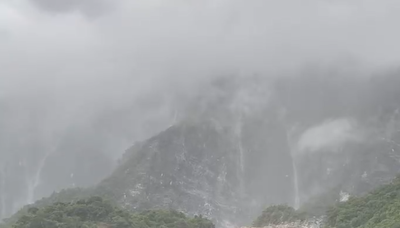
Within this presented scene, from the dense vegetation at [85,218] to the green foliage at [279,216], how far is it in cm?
3889

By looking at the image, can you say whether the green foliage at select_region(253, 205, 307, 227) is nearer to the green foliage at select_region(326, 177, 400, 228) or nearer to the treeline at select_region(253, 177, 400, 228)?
the treeline at select_region(253, 177, 400, 228)

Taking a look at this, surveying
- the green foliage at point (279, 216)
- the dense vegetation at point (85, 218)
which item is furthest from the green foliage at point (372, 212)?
the dense vegetation at point (85, 218)

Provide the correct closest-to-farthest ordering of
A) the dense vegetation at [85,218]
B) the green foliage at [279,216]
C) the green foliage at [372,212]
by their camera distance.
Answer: the dense vegetation at [85,218], the green foliage at [372,212], the green foliage at [279,216]

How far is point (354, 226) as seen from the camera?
99.3 meters

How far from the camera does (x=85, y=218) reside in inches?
3711

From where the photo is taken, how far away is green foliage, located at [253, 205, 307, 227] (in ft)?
482

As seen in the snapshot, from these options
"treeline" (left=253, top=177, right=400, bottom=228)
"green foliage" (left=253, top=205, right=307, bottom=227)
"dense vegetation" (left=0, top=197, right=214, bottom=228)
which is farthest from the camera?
"green foliage" (left=253, top=205, right=307, bottom=227)

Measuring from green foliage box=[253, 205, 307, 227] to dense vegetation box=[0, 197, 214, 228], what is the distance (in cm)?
3889

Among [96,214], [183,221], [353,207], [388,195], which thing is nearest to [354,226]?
[388,195]

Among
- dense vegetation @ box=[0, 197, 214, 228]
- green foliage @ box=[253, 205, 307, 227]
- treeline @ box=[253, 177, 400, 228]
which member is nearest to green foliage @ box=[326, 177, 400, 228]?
treeline @ box=[253, 177, 400, 228]

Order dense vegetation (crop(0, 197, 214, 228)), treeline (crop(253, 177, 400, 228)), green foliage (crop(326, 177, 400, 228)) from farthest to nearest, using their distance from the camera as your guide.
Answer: treeline (crop(253, 177, 400, 228)), green foliage (crop(326, 177, 400, 228)), dense vegetation (crop(0, 197, 214, 228))

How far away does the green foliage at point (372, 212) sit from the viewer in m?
84.4

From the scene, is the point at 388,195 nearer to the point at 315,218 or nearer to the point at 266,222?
the point at 315,218

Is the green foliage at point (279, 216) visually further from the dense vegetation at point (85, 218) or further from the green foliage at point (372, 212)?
the dense vegetation at point (85, 218)
